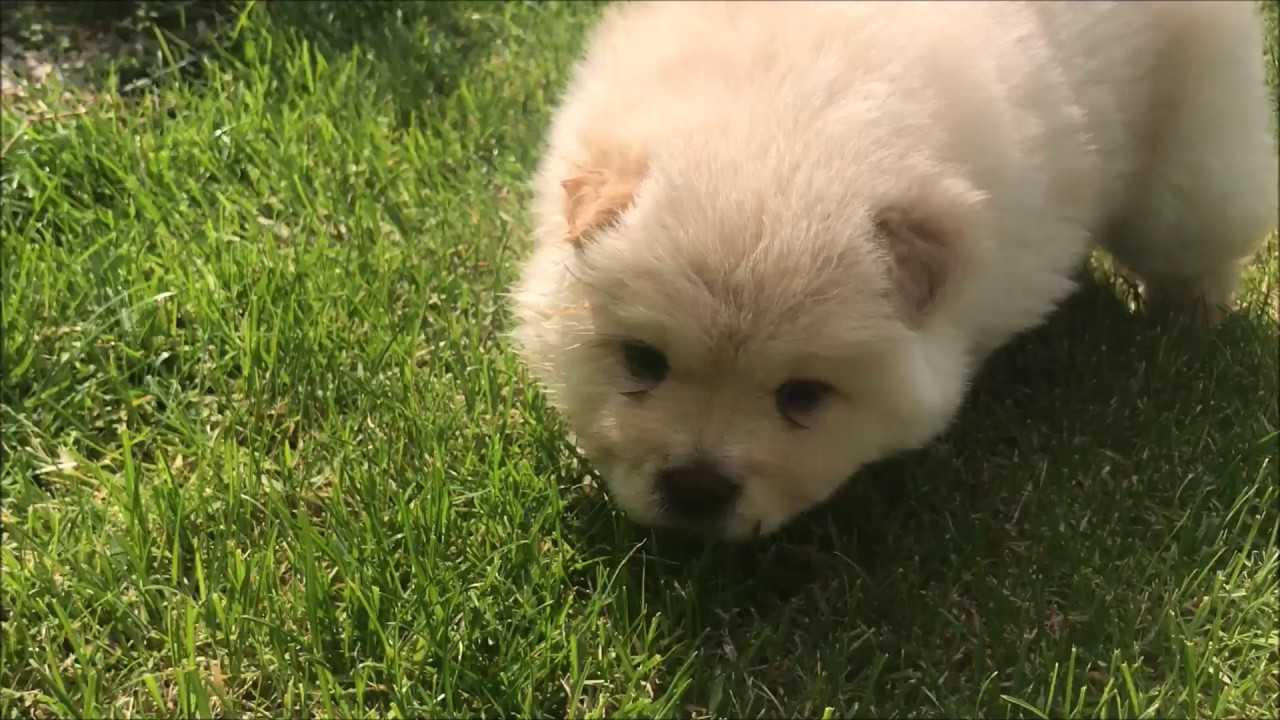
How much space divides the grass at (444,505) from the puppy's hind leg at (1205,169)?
19 cm

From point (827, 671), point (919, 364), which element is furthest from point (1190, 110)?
point (827, 671)

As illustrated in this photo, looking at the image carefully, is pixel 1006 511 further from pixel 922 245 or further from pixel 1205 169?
pixel 1205 169

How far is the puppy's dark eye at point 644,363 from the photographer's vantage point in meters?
2.09

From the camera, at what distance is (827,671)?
220 cm

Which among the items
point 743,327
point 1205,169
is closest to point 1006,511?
point 743,327

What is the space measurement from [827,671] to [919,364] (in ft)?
2.21

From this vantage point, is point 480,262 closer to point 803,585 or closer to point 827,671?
point 803,585

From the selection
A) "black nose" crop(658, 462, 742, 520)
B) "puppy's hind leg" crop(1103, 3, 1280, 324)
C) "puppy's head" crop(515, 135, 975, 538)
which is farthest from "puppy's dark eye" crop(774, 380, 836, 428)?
"puppy's hind leg" crop(1103, 3, 1280, 324)

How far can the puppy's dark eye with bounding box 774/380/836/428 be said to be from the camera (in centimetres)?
207

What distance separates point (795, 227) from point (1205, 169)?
179 cm

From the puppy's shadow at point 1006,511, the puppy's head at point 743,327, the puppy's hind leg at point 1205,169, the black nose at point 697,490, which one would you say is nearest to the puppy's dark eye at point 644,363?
the puppy's head at point 743,327

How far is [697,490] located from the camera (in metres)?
2.08

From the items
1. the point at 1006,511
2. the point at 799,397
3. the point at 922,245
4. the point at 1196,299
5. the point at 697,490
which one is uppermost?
the point at 922,245

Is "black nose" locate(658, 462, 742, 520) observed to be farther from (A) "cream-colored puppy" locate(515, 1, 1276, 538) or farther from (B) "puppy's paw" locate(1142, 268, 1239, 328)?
(B) "puppy's paw" locate(1142, 268, 1239, 328)
